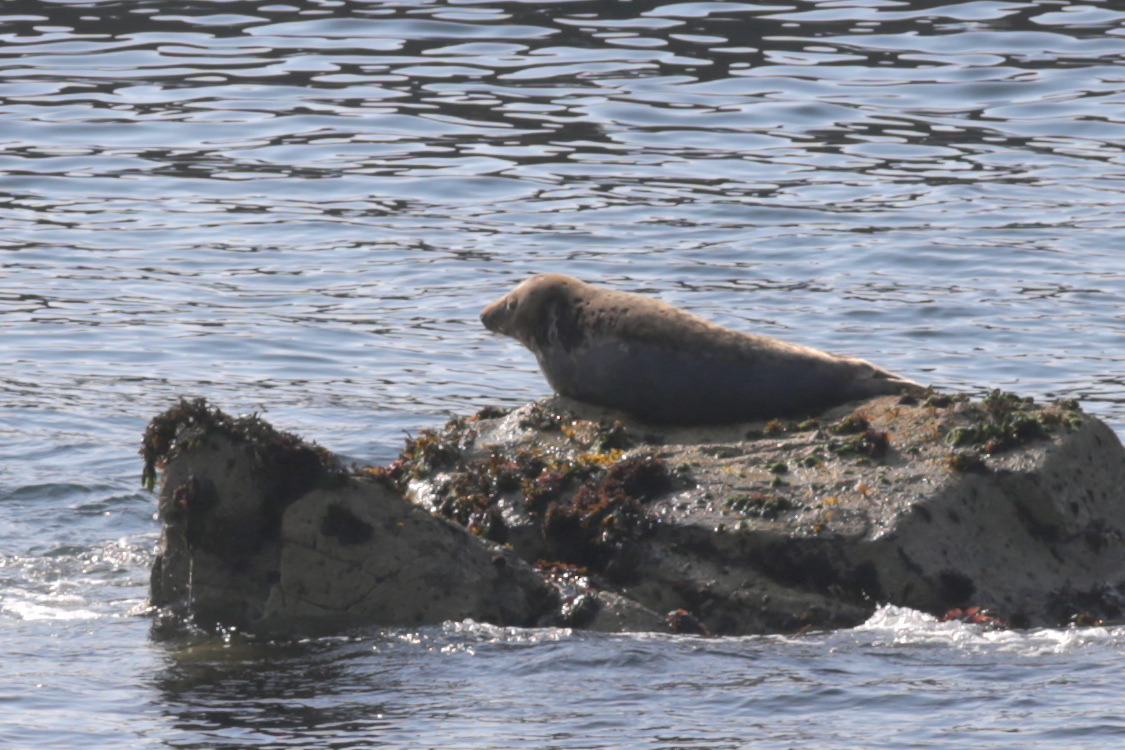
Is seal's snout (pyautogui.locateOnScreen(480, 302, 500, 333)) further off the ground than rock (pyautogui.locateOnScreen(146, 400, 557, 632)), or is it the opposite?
seal's snout (pyautogui.locateOnScreen(480, 302, 500, 333))

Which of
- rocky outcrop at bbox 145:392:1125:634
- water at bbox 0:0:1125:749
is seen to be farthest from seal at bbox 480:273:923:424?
water at bbox 0:0:1125:749

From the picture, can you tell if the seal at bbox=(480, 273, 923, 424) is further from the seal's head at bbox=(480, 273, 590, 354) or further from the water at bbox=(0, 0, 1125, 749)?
the water at bbox=(0, 0, 1125, 749)

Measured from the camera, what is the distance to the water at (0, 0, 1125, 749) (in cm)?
616

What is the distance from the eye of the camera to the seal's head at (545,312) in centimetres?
849

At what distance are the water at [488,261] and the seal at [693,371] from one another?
1456 mm

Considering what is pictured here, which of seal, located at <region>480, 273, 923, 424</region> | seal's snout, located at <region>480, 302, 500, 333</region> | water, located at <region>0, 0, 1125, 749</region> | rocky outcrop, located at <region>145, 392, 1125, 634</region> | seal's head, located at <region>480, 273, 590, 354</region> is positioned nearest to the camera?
water, located at <region>0, 0, 1125, 749</region>

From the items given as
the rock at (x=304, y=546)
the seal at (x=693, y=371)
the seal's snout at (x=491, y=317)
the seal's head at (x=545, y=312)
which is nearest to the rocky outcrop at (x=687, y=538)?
the rock at (x=304, y=546)

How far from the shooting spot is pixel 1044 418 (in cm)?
726

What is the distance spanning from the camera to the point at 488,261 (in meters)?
14.9

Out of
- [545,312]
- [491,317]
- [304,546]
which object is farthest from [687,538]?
[491,317]

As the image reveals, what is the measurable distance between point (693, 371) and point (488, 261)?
7164 mm

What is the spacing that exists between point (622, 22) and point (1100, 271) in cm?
1037

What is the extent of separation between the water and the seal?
1.46 metres

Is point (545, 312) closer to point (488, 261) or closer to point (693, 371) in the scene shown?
point (693, 371)
